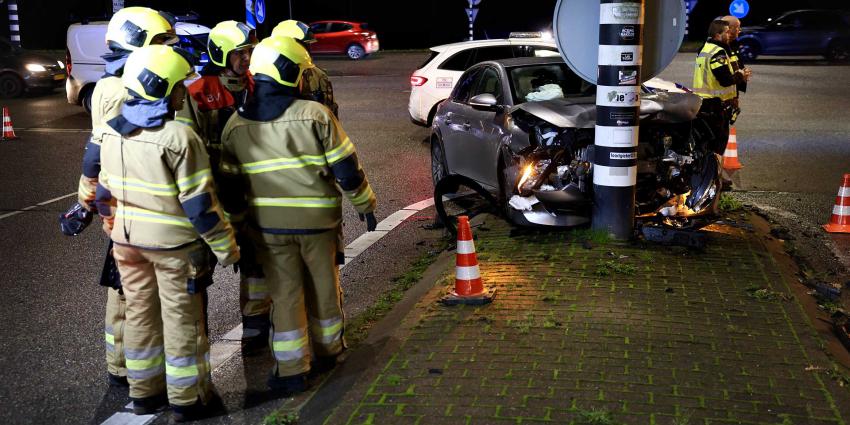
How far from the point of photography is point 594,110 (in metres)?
7.86

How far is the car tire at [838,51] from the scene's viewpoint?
27.2 m

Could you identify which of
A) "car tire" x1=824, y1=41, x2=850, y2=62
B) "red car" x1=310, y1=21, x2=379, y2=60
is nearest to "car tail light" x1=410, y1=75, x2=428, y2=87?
"car tire" x1=824, y1=41, x2=850, y2=62

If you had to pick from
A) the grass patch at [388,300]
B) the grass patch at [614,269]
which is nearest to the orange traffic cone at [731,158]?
the grass patch at [388,300]

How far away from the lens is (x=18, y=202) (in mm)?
10680

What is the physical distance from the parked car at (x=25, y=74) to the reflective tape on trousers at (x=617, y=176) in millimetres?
18670

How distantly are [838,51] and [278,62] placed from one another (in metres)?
26.2

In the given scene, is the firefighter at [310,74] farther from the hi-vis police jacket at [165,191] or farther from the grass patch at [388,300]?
the hi-vis police jacket at [165,191]

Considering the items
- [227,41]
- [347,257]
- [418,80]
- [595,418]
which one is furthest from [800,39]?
[595,418]

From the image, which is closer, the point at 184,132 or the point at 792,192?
the point at 184,132

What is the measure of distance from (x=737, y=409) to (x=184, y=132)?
2994 mm

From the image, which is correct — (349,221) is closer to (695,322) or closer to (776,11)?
(695,322)

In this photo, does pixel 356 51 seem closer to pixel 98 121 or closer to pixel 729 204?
pixel 729 204

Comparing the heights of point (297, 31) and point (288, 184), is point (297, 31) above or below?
above

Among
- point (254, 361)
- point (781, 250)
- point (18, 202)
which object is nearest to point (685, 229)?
point (781, 250)
